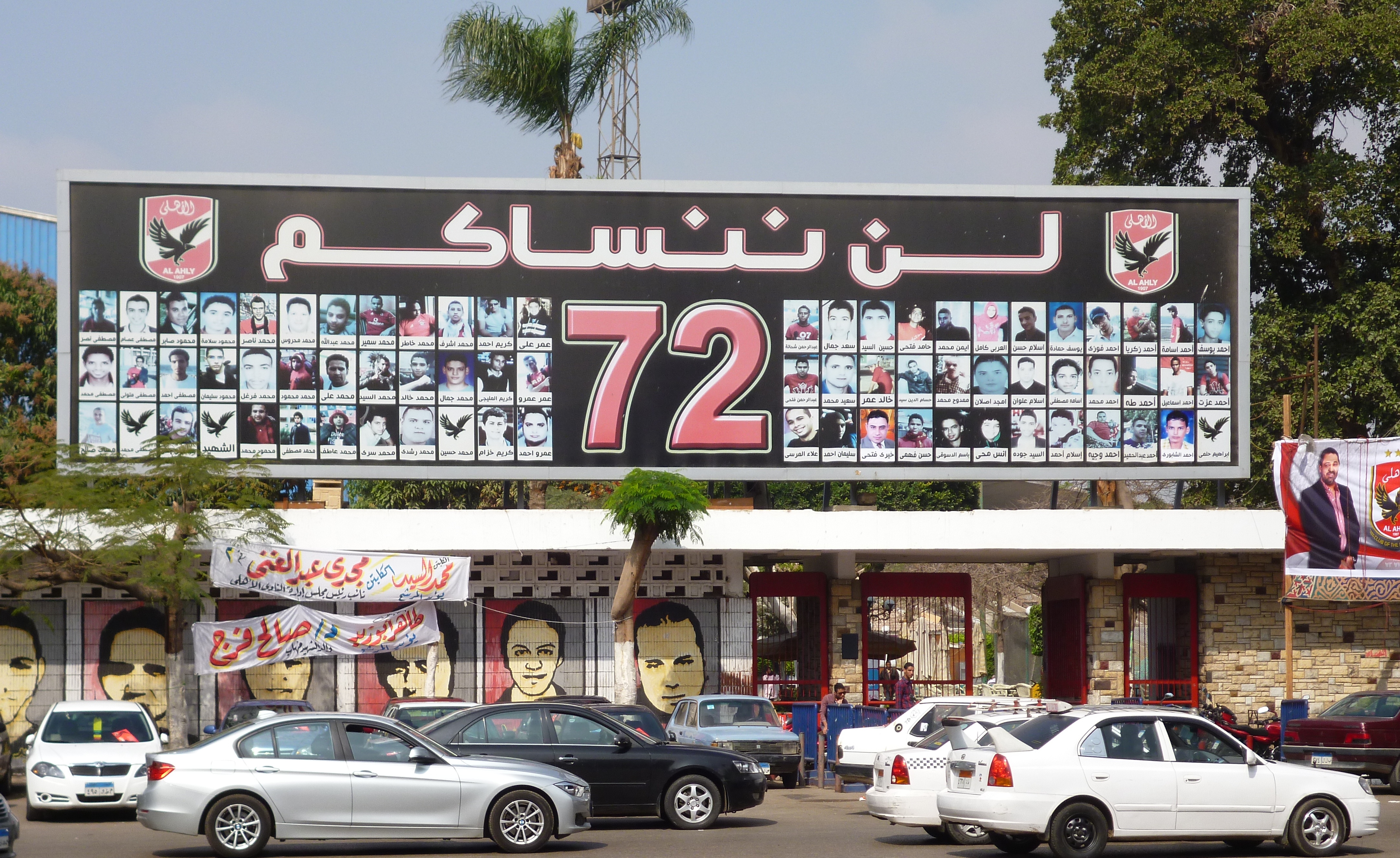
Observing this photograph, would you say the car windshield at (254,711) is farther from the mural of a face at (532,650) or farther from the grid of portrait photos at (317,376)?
the grid of portrait photos at (317,376)

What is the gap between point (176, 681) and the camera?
84.6 ft

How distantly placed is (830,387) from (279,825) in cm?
1582

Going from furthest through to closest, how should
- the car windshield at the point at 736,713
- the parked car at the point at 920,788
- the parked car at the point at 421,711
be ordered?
1. the car windshield at the point at 736,713
2. the parked car at the point at 421,711
3. the parked car at the point at 920,788

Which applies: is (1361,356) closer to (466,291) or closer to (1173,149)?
(1173,149)

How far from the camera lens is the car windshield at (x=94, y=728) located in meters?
19.7

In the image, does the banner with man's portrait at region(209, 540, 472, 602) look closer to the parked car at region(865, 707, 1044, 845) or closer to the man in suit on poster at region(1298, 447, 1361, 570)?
the parked car at region(865, 707, 1044, 845)

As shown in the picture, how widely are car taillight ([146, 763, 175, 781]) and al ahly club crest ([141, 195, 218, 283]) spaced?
14645 mm

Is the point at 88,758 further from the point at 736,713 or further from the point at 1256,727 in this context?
the point at 1256,727

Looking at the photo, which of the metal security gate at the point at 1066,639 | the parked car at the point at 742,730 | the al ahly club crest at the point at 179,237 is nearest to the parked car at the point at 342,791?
the parked car at the point at 742,730

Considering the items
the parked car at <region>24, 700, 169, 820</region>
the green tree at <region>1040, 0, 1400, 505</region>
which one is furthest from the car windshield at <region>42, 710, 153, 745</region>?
the green tree at <region>1040, 0, 1400, 505</region>

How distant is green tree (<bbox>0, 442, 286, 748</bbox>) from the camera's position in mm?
24688

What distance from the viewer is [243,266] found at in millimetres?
27281

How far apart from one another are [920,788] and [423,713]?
7538 millimetres

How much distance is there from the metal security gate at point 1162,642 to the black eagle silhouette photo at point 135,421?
18.3 m
